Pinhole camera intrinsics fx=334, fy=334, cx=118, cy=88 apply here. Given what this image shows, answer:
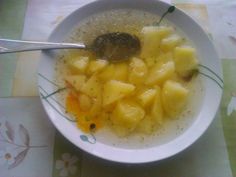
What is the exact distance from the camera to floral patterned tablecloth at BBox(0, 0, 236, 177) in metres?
0.76

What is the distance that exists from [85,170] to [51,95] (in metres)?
0.20

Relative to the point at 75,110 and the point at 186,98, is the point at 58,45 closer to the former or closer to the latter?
the point at 75,110

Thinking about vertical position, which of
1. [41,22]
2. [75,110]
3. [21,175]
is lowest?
[21,175]

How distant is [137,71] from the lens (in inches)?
33.4

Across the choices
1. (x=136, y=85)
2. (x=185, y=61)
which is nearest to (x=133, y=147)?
(x=136, y=85)

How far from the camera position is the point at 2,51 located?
84 cm

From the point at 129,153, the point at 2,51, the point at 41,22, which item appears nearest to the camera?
the point at 129,153

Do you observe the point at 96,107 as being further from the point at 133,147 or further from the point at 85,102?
the point at 133,147

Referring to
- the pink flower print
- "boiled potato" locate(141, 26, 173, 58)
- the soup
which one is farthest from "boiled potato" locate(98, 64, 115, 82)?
the pink flower print

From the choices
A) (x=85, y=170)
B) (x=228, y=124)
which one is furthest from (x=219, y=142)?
(x=85, y=170)

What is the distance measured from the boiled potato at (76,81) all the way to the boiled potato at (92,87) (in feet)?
0.04

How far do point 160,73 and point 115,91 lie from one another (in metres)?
0.13

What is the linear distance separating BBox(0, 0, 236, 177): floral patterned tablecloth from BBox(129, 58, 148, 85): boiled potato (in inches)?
8.2

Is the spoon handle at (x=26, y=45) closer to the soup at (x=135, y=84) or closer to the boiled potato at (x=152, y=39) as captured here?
the soup at (x=135, y=84)
